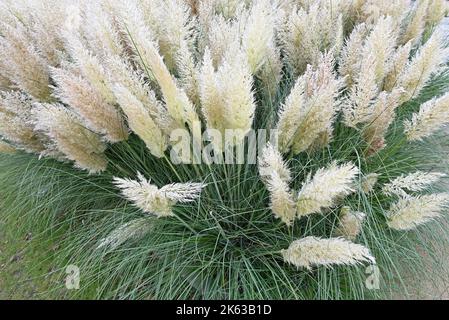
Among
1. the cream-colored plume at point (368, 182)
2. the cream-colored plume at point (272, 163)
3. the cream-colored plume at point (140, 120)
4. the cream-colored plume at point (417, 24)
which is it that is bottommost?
the cream-colored plume at point (272, 163)

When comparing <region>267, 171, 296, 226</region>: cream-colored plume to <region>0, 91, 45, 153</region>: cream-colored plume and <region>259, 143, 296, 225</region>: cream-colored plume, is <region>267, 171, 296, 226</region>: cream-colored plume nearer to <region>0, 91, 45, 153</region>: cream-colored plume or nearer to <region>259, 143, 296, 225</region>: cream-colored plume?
<region>259, 143, 296, 225</region>: cream-colored plume

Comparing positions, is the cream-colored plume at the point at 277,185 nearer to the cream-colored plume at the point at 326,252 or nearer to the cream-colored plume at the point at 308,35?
the cream-colored plume at the point at 326,252

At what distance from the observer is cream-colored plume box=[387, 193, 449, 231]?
1285 mm

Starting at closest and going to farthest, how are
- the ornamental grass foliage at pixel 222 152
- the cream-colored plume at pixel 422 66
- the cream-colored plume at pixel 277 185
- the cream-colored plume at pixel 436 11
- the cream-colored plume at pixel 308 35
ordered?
the cream-colored plume at pixel 277 185 → the ornamental grass foliage at pixel 222 152 → the cream-colored plume at pixel 422 66 → the cream-colored plume at pixel 308 35 → the cream-colored plume at pixel 436 11

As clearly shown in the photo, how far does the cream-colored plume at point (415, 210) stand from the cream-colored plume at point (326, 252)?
0.27 metres

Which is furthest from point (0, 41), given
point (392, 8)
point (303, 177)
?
point (392, 8)

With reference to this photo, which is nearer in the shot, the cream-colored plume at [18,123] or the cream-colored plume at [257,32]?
the cream-colored plume at [257,32]

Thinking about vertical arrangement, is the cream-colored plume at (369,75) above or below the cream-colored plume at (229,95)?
above

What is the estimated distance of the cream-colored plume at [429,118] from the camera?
142cm

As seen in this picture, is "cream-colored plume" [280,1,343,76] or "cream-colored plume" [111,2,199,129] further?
"cream-colored plume" [280,1,343,76]

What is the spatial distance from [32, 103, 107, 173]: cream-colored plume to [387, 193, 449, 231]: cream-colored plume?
1080 mm

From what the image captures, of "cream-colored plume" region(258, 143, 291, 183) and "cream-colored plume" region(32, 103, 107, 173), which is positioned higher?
"cream-colored plume" region(32, 103, 107, 173)

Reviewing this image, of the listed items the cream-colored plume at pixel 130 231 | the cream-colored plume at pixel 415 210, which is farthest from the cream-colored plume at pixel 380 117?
the cream-colored plume at pixel 130 231

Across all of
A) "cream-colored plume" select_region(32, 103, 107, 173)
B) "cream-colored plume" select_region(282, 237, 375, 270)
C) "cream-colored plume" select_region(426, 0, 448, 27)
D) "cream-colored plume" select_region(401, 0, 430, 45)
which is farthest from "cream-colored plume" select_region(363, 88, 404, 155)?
"cream-colored plume" select_region(426, 0, 448, 27)
